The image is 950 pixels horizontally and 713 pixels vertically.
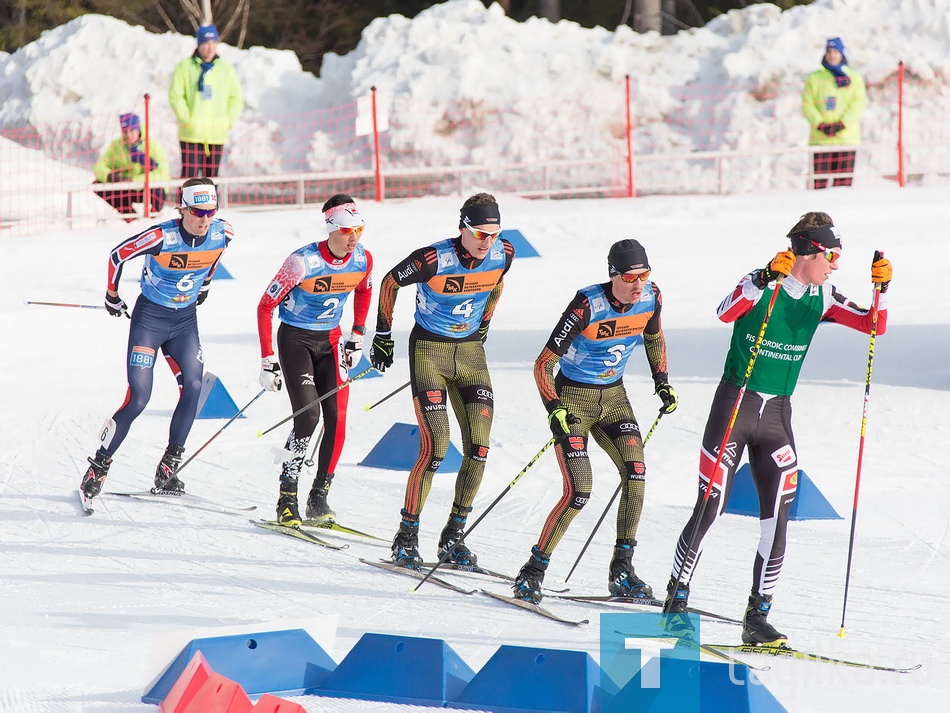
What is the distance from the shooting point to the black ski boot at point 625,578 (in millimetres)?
6098

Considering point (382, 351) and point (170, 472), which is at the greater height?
point (382, 351)

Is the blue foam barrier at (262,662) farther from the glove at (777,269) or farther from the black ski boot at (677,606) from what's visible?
the glove at (777,269)

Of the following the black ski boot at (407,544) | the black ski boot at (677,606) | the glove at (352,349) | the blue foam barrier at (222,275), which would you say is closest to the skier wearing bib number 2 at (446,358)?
the black ski boot at (407,544)

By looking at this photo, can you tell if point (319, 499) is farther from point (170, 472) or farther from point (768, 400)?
point (768, 400)

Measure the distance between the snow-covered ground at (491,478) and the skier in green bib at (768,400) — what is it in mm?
371

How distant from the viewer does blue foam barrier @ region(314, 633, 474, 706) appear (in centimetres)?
473

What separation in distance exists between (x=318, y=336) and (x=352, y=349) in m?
0.24

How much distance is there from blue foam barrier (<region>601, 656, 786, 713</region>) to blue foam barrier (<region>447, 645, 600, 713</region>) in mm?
170

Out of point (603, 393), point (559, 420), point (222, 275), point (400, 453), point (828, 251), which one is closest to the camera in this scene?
point (828, 251)

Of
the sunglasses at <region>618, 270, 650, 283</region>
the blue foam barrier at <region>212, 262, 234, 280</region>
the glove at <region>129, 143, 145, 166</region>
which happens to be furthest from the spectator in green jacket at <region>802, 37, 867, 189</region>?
the sunglasses at <region>618, 270, 650, 283</region>

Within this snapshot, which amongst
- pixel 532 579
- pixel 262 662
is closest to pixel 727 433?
pixel 532 579

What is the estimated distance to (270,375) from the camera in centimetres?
706

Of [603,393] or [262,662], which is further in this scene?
[603,393]

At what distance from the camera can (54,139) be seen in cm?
1884
